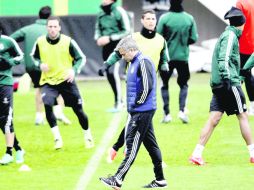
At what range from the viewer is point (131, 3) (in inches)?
1160

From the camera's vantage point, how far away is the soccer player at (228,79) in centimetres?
1355

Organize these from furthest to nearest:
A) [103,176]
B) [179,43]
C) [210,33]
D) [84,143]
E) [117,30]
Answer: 1. [210,33]
2. [117,30]
3. [179,43]
4. [84,143]
5. [103,176]

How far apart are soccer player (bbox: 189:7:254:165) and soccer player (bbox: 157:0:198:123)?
391cm

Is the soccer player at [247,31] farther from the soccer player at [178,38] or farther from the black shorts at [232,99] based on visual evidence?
the black shorts at [232,99]

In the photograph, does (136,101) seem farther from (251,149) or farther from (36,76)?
(36,76)

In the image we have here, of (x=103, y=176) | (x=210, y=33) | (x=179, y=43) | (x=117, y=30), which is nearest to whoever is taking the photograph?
(x=103, y=176)

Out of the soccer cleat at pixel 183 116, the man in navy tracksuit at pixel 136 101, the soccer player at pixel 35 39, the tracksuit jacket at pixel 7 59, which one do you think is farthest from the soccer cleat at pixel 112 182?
the soccer player at pixel 35 39

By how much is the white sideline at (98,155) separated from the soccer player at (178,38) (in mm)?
1113

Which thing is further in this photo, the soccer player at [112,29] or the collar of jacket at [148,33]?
the soccer player at [112,29]

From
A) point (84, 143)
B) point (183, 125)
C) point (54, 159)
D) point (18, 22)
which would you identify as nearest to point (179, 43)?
point (183, 125)

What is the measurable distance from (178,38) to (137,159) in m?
3.83

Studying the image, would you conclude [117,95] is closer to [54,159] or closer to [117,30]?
[117,30]

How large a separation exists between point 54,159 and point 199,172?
2.48 m

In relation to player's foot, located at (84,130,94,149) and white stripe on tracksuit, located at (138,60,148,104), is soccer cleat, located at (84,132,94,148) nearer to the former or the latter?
player's foot, located at (84,130,94,149)
